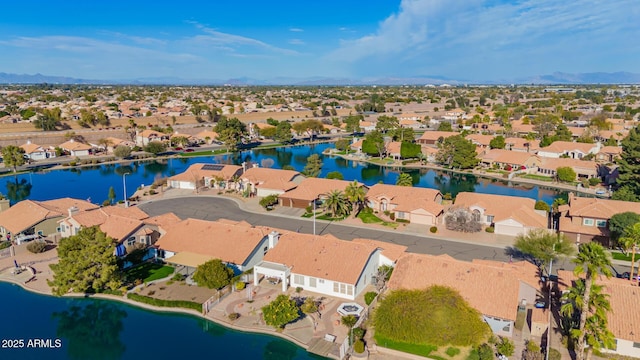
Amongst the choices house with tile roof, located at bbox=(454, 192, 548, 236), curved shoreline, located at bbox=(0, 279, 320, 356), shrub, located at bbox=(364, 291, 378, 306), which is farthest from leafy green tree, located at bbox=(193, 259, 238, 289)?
house with tile roof, located at bbox=(454, 192, 548, 236)

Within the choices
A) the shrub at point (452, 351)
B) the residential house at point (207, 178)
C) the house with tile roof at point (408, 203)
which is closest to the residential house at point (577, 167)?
the house with tile roof at point (408, 203)

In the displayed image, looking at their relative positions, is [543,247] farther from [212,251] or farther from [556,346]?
[212,251]

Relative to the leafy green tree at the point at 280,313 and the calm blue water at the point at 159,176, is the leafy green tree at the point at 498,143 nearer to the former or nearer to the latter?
the calm blue water at the point at 159,176

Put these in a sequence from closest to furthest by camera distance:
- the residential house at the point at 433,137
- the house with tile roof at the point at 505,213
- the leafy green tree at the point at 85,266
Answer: the leafy green tree at the point at 85,266 → the house with tile roof at the point at 505,213 → the residential house at the point at 433,137

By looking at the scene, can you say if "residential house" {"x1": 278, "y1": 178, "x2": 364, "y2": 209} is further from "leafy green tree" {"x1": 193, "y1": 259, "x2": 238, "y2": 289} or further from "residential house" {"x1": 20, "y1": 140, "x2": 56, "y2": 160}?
"residential house" {"x1": 20, "y1": 140, "x2": 56, "y2": 160}

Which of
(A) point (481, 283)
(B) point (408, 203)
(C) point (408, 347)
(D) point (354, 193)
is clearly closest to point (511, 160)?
(B) point (408, 203)

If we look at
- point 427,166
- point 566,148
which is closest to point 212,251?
A: point 427,166

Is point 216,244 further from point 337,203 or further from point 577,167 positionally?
point 577,167
